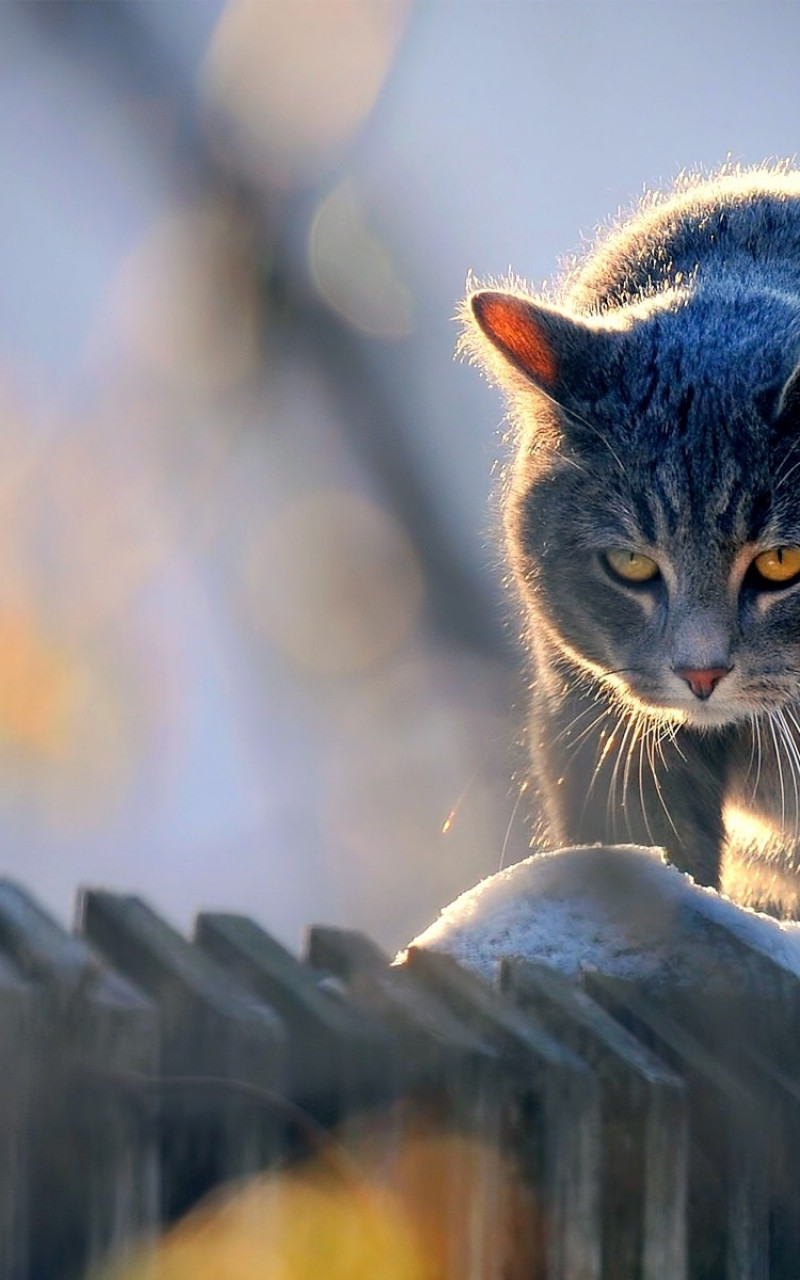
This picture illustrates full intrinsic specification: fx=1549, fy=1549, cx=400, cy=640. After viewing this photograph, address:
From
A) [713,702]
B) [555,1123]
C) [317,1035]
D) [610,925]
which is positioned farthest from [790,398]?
[317,1035]

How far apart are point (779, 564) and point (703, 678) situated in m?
0.21

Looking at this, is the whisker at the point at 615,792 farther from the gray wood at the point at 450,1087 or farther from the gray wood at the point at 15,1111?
the gray wood at the point at 15,1111

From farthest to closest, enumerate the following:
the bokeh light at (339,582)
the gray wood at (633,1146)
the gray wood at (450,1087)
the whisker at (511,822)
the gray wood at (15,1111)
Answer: the bokeh light at (339,582) → the whisker at (511,822) → the gray wood at (633,1146) → the gray wood at (450,1087) → the gray wood at (15,1111)

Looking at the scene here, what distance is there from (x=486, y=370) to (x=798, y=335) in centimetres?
55

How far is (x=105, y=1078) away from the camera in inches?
33.9

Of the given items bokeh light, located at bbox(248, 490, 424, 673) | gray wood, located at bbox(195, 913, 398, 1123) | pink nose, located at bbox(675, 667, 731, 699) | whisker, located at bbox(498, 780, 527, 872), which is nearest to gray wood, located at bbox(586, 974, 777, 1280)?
gray wood, located at bbox(195, 913, 398, 1123)

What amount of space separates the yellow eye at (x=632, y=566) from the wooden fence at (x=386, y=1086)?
1253 mm

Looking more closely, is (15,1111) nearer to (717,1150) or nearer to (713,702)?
(717,1150)

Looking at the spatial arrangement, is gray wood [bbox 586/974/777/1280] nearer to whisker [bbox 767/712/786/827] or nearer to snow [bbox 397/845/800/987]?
snow [bbox 397/845/800/987]

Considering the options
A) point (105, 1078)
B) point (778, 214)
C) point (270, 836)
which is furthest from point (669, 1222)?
point (270, 836)

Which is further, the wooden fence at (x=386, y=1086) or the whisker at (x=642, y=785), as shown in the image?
the whisker at (x=642, y=785)

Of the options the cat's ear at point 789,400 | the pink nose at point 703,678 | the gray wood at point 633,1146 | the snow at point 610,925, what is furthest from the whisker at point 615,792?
the gray wood at point 633,1146

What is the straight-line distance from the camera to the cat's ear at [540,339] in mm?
2500

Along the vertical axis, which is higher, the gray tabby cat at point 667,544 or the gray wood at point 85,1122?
the gray tabby cat at point 667,544
